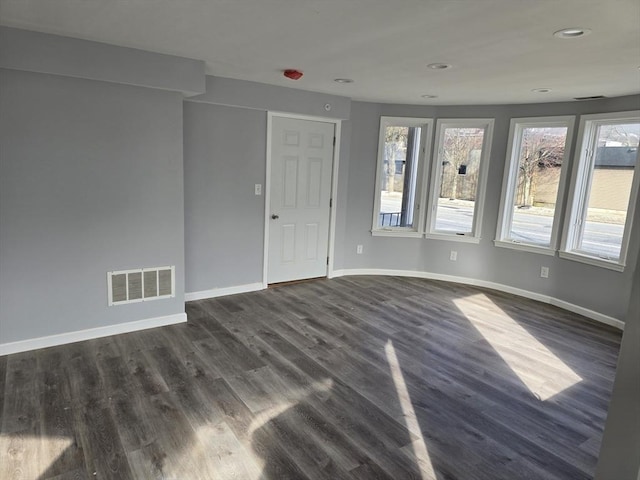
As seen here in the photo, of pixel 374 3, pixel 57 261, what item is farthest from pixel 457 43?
pixel 57 261

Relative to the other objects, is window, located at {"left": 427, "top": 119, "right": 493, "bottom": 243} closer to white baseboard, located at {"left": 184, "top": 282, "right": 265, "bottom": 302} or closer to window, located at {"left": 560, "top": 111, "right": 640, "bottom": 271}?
window, located at {"left": 560, "top": 111, "right": 640, "bottom": 271}

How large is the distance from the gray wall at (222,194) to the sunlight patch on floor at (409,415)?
205 cm

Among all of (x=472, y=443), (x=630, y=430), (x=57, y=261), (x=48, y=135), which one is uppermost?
(x=48, y=135)

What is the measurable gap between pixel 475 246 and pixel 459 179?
36.7 inches

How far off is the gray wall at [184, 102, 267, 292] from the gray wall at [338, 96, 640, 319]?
1.43 m

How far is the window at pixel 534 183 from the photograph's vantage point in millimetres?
4891

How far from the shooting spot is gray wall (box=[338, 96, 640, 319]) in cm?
466

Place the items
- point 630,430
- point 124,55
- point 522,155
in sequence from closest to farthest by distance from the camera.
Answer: point 630,430 → point 124,55 → point 522,155

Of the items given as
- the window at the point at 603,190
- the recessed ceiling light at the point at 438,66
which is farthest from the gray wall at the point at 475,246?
the recessed ceiling light at the point at 438,66

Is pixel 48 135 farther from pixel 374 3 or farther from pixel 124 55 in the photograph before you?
pixel 374 3

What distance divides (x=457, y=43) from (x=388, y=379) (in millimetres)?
2389

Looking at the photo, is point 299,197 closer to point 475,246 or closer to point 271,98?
point 271,98

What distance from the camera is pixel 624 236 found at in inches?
170

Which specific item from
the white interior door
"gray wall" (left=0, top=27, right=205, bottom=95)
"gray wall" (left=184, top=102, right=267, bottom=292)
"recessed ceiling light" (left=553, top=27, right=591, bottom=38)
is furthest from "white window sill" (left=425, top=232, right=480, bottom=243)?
"gray wall" (left=0, top=27, right=205, bottom=95)
